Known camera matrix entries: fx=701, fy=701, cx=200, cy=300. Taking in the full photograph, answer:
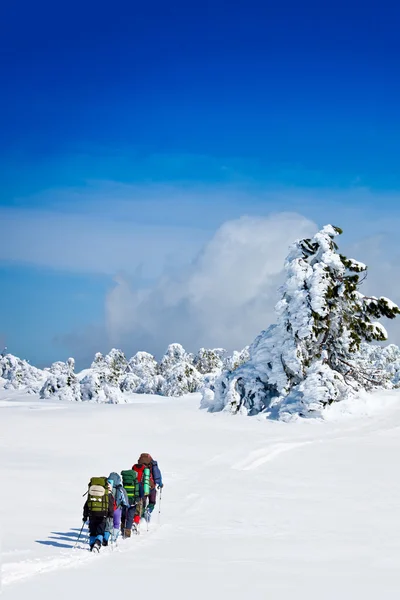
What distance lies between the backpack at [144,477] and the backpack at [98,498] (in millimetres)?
2128

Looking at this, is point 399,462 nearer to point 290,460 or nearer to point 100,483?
point 290,460

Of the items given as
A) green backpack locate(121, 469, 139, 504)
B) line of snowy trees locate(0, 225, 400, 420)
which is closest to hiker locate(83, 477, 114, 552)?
green backpack locate(121, 469, 139, 504)

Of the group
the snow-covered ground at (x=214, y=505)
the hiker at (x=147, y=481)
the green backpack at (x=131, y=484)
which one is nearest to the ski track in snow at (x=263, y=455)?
the snow-covered ground at (x=214, y=505)

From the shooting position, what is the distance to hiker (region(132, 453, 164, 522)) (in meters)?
13.8

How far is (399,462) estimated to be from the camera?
81.0ft

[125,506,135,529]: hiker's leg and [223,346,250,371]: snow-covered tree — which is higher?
[223,346,250,371]: snow-covered tree

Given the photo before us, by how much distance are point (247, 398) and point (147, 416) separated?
23.8ft

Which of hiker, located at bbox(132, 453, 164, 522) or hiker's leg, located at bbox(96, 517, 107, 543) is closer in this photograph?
hiker's leg, located at bbox(96, 517, 107, 543)

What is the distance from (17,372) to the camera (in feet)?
332

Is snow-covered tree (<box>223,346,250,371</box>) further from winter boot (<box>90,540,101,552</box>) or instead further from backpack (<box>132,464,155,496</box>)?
winter boot (<box>90,540,101,552</box>)

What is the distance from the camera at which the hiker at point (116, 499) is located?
12141 millimetres

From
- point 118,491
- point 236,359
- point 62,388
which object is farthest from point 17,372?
point 118,491

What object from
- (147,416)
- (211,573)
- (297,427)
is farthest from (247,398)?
(211,573)

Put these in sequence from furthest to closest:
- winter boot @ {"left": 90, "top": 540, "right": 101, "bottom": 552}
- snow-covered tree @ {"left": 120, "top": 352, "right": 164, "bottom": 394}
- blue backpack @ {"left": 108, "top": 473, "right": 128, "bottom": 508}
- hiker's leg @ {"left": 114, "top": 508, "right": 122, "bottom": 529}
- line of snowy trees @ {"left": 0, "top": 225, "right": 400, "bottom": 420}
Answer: snow-covered tree @ {"left": 120, "top": 352, "right": 164, "bottom": 394} < line of snowy trees @ {"left": 0, "top": 225, "right": 400, "bottom": 420} < blue backpack @ {"left": 108, "top": 473, "right": 128, "bottom": 508} < hiker's leg @ {"left": 114, "top": 508, "right": 122, "bottom": 529} < winter boot @ {"left": 90, "top": 540, "right": 101, "bottom": 552}
